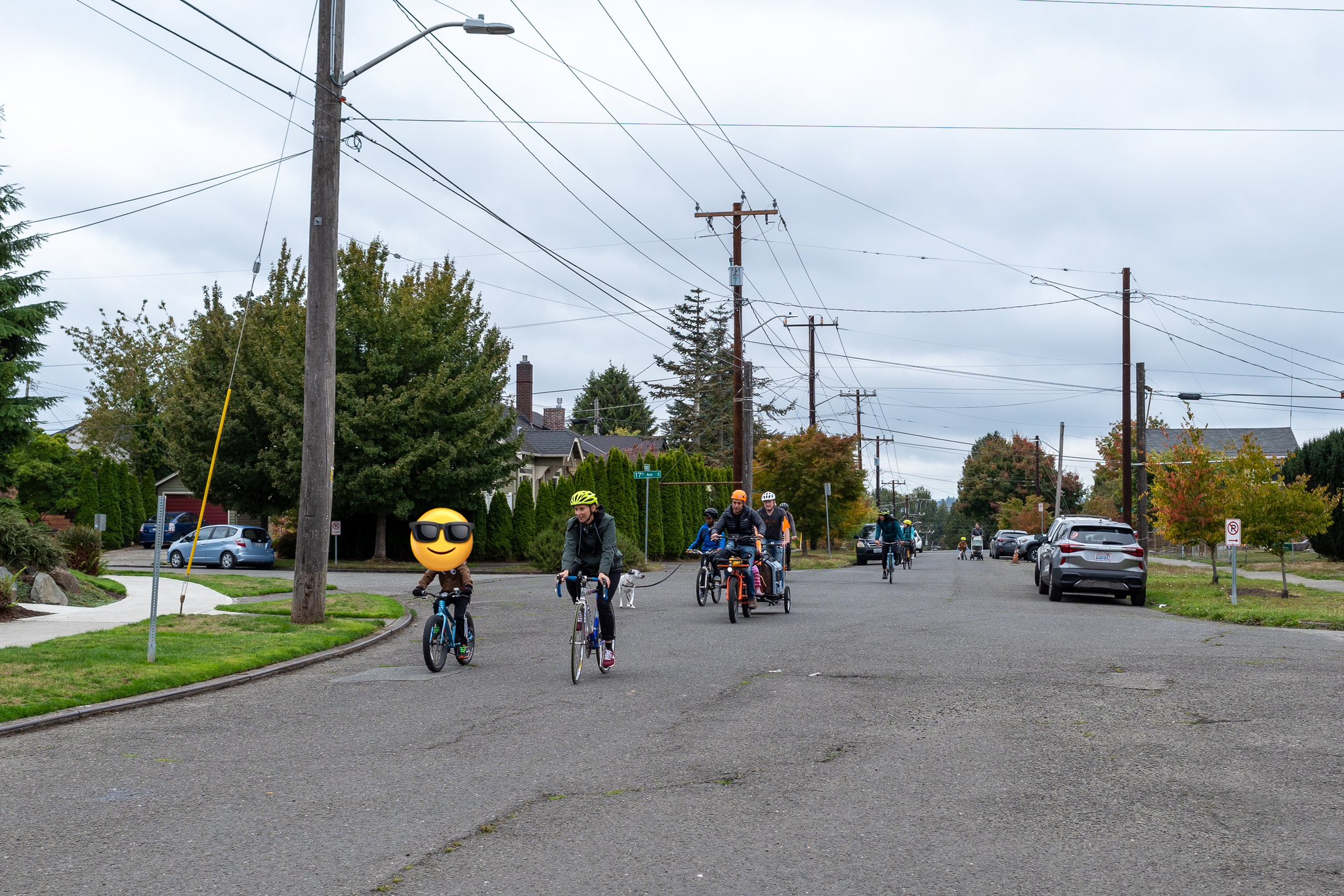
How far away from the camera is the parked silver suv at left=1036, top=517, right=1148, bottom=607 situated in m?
24.3

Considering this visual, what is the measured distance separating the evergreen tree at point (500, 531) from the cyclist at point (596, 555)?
102 ft

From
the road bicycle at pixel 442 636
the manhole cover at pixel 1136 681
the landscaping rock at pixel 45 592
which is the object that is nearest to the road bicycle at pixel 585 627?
the road bicycle at pixel 442 636

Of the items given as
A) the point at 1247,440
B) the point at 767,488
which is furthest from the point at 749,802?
the point at 767,488

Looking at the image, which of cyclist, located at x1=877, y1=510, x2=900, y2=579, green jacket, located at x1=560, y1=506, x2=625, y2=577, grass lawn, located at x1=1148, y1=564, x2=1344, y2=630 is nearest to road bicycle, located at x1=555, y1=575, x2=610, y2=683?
green jacket, located at x1=560, y1=506, x2=625, y2=577

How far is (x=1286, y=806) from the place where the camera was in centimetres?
650

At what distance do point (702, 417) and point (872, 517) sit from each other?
546 inches

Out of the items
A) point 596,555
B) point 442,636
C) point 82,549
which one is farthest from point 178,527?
point 596,555

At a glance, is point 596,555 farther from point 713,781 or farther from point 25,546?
point 25,546

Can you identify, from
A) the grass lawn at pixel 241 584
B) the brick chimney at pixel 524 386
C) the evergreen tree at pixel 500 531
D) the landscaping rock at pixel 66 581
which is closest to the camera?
the landscaping rock at pixel 66 581

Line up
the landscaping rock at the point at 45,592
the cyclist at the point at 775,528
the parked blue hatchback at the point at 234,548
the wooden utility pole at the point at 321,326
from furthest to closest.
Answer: the parked blue hatchback at the point at 234,548, the cyclist at the point at 775,528, the landscaping rock at the point at 45,592, the wooden utility pole at the point at 321,326

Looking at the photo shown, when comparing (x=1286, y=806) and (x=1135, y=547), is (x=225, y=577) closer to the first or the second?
(x=1135, y=547)

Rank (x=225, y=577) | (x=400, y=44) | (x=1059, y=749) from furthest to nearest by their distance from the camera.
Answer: (x=225, y=577) < (x=400, y=44) < (x=1059, y=749)

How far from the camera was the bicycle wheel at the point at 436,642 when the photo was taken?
1233 cm

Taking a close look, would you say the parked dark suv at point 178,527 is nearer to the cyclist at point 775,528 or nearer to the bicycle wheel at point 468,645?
the cyclist at point 775,528
